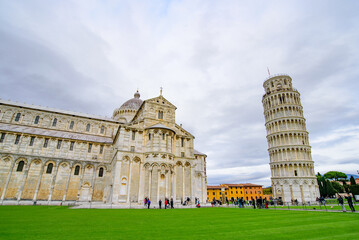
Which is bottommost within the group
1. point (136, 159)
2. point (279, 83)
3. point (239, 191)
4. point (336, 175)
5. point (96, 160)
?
point (239, 191)

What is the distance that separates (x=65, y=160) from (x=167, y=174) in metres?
19.6

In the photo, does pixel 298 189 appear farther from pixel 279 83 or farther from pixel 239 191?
pixel 239 191

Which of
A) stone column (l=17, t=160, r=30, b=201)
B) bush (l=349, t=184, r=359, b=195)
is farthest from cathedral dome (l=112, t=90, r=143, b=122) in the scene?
bush (l=349, t=184, r=359, b=195)

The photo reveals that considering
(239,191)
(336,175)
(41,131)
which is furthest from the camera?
(336,175)

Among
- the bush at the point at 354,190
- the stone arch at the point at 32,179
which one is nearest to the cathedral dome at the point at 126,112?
the stone arch at the point at 32,179

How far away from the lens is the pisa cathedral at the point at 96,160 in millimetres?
27172

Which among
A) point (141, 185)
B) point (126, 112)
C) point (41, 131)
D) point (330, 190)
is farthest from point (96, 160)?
point (330, 190)

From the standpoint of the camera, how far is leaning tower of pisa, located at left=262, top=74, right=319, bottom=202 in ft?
134

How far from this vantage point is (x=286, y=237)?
644 centimetres

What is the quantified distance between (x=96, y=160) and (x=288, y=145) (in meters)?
41.7

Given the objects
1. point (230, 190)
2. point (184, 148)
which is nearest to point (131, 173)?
Answer: point (184, 148)

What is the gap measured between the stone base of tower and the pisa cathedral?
19.0 metres

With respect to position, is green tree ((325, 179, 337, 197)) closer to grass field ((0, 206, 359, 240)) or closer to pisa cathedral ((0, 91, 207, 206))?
pisa cathedral ((0, 91, 207, 206))

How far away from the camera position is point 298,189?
40.6 metres
